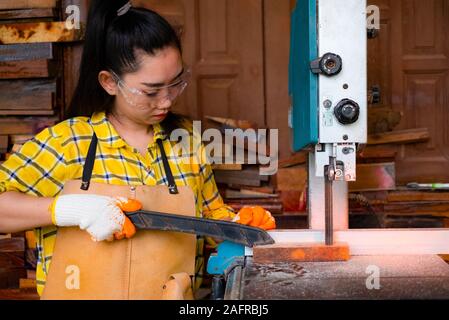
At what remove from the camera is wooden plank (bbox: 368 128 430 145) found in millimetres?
3271

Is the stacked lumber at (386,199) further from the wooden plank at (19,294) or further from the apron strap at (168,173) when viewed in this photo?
the wooden plank at (19,294)

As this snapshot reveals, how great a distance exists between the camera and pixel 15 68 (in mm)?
3080

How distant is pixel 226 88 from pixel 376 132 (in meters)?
0.81

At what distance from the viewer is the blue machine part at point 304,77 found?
177 centimetres

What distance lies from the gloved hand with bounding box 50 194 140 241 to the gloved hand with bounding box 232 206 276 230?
1.18 feet

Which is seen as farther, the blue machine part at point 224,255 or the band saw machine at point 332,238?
the blue machine part at point 224,255

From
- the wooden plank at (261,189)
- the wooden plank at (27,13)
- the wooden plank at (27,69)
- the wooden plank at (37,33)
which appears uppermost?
the wooden plank at (27,13)

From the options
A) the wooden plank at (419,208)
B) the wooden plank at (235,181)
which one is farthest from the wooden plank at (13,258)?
the wooden plank at (419,208)

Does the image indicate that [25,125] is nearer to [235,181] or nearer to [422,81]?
[235,181]

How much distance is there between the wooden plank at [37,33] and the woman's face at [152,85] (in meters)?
1.17

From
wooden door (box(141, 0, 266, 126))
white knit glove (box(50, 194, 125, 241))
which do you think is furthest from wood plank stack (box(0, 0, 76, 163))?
white knit glove (box(50, 194, 125, 241))

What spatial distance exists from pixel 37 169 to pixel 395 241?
43.6 inches

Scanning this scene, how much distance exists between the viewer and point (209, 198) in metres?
2.25

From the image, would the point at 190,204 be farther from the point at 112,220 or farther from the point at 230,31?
the point at 230,31
